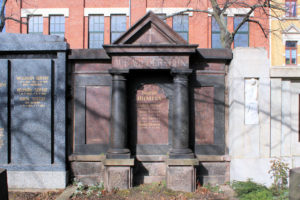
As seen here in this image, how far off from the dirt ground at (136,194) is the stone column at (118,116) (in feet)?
3.09

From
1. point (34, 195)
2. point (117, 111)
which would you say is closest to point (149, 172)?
point (117, 111)

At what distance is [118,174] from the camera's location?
5.66 m

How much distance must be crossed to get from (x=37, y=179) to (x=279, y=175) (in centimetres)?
664

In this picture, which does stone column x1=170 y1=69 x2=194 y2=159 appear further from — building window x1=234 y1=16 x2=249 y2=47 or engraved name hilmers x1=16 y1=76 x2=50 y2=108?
building window x1=234 y1=16 x2=249 y2=47

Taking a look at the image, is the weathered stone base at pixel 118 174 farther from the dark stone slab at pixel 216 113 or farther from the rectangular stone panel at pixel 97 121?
the dark stone slab at pixel 216 113

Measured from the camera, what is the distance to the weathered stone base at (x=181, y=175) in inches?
221

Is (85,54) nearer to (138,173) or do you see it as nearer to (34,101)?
(34,101)

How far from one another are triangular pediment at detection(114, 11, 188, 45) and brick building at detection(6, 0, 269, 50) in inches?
489

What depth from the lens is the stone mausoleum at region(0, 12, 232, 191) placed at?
5.84 metres

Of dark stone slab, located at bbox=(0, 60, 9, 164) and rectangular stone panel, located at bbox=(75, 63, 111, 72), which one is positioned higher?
rectangular stone panel, located at bbox=(75, 63, 111, 72)

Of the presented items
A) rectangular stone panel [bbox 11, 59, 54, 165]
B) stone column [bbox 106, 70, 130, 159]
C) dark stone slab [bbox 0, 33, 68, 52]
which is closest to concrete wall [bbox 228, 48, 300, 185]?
stone column [bbox 106, 70, 130, 159]

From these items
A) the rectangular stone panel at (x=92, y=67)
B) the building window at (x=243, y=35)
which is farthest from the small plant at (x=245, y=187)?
the building window at (x=243, y=35)

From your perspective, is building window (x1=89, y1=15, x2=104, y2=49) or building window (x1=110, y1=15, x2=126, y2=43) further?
building window (x1=89, y1=15, x2=104, y2=49)

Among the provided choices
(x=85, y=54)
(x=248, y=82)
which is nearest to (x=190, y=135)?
(x=248, y=82)
